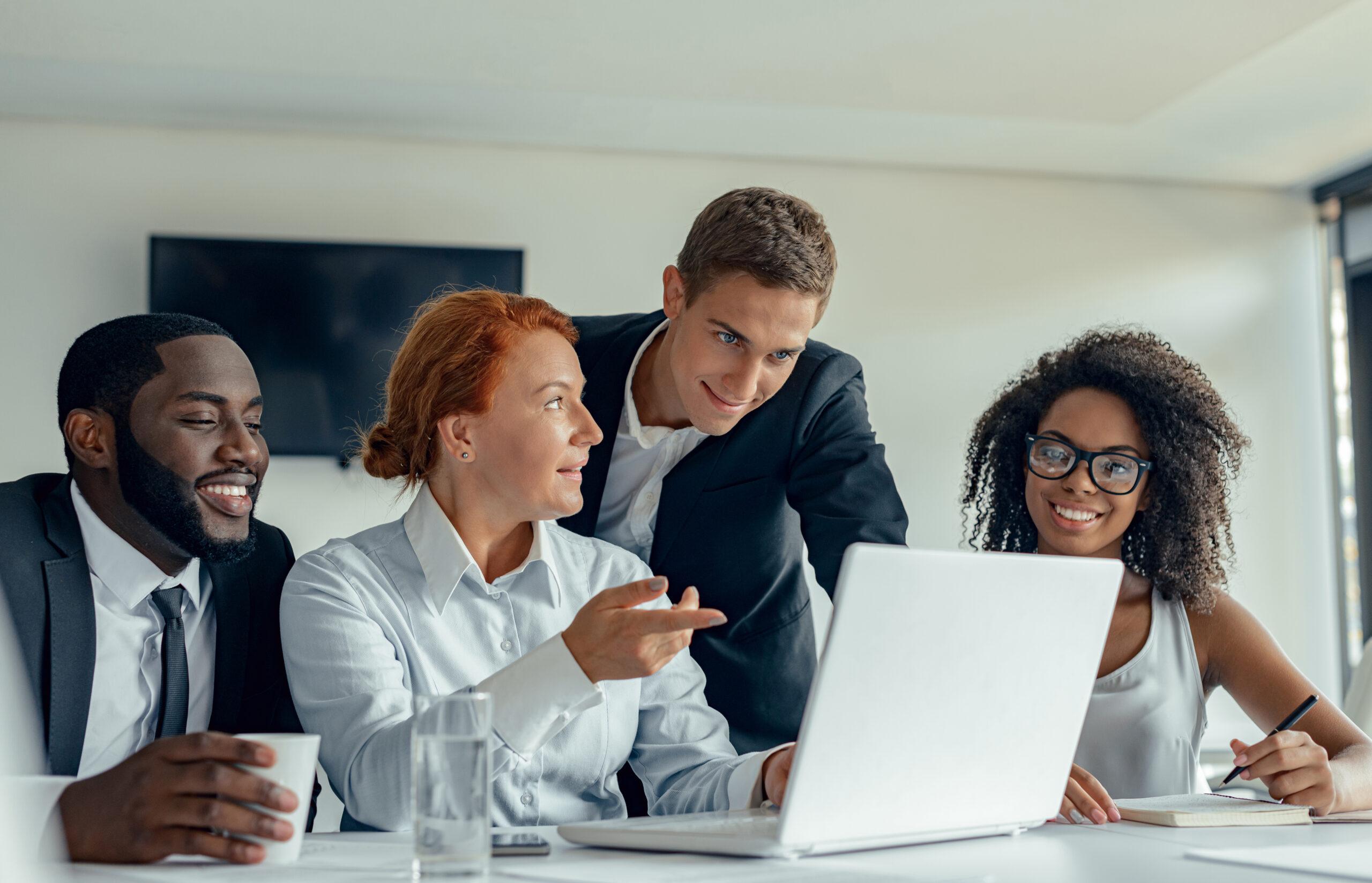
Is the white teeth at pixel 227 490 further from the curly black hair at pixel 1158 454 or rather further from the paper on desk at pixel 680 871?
the curly black hair at pixel 1158 454

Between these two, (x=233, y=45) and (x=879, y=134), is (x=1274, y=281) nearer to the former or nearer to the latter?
(x=879, y=134)

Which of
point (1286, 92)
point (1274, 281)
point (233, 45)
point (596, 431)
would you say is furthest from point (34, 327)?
point (1274, 281)

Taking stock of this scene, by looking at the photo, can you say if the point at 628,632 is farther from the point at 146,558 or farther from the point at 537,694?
the point at 146,558

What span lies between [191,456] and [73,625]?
24 centimetres

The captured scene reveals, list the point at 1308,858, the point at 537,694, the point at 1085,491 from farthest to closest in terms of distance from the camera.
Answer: the point at 1085,491
the point at 537,694
the point at 1308,858

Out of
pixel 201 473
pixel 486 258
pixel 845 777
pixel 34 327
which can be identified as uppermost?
pixel 486 258

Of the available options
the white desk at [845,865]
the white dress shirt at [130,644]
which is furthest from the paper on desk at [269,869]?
the white dress shirt at [130,644]

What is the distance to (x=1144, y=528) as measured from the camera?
6.73 ft

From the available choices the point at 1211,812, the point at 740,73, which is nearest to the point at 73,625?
Result: the point at 1211,812

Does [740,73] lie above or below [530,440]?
above

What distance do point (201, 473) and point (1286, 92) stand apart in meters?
4.12

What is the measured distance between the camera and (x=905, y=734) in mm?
1047

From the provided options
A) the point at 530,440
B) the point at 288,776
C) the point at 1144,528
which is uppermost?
the point at 530,440

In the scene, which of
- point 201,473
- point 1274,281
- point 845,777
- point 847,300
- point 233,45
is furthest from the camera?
point 1274,281
